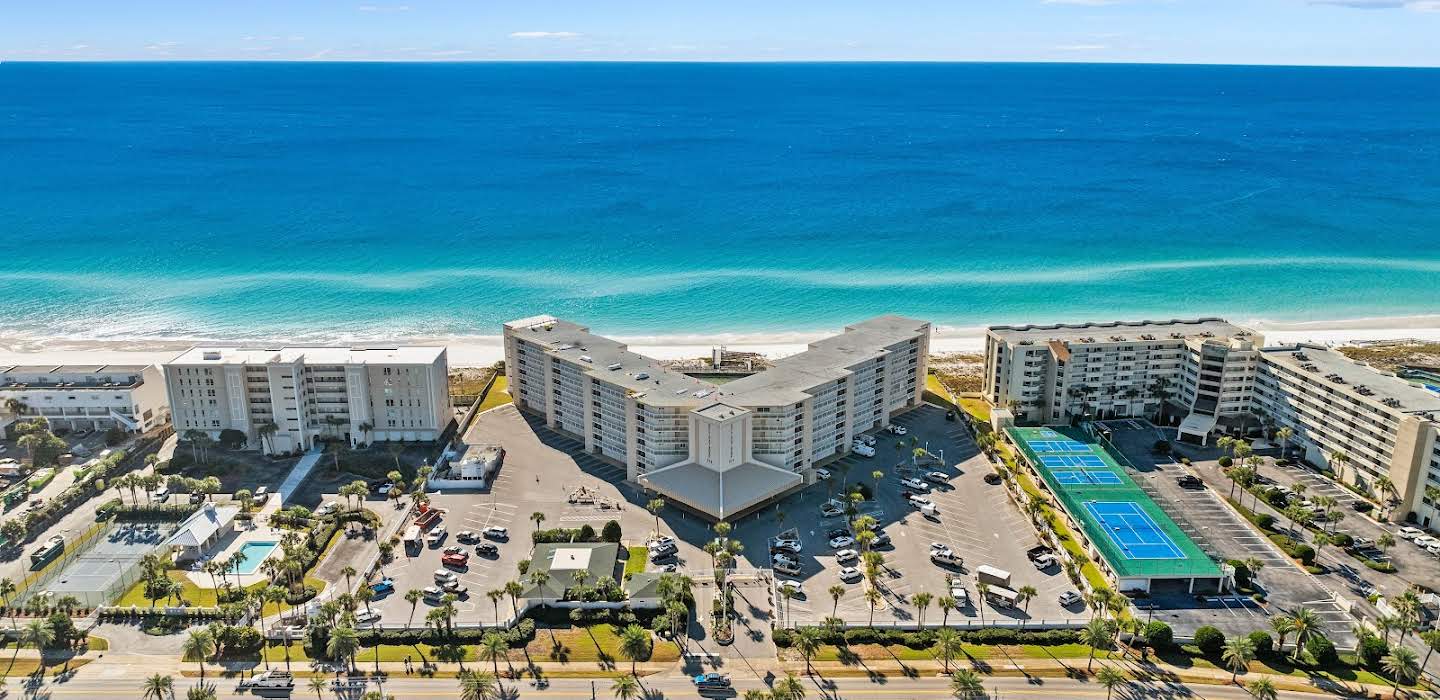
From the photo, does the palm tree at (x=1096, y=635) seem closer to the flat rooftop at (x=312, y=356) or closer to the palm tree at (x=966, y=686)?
the palm tree at (x=966, y=686)

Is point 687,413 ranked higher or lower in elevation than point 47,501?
higher

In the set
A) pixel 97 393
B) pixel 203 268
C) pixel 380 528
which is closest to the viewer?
pixel 380 528

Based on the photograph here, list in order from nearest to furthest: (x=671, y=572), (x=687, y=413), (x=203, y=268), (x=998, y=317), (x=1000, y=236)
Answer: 1. (x=671, y=572)
2. (x=687, y=413)
3. (x=998, y=317)
4. (x=203, y=268)
5. (x=1000, y=236)

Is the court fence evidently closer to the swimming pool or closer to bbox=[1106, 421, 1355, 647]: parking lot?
the swimming pool

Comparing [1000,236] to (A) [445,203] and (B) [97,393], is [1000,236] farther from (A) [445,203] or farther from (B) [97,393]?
(B) [97,393]

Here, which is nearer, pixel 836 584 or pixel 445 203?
pixel 836 584

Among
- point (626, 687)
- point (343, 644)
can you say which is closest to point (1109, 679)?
point (626, 687)

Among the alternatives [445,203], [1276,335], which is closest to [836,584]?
[1276,335]

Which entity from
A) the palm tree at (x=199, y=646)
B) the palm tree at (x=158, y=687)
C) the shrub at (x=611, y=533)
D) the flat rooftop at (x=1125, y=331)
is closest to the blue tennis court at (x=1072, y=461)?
the flat rooftop at (x=1125, y=331)
